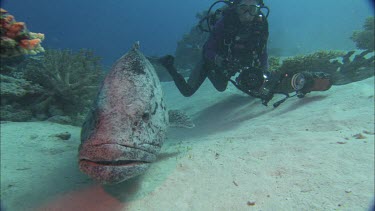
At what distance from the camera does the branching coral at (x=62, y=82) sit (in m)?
6.13

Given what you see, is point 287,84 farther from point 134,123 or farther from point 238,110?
point 134,123

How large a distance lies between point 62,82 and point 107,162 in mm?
4752

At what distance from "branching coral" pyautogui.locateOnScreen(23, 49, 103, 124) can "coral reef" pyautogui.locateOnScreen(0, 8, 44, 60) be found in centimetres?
501

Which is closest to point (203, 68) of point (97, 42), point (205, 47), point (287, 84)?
point (205, 47)

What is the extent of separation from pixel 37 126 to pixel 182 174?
11.8 feet

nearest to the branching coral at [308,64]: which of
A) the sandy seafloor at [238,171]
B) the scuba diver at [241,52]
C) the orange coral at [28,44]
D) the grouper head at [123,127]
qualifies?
the scuba diver at [241,52]

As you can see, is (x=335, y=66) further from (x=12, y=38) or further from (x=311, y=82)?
(x=12, y=38)

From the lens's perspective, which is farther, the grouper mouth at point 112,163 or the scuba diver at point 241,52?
the scuba diver at point 241,52

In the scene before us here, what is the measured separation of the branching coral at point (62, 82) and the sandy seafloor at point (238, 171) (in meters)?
1.65

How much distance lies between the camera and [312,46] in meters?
31.4

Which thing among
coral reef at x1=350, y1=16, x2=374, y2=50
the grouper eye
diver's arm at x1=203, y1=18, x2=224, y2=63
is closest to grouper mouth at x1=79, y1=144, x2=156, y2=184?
the grouper eye

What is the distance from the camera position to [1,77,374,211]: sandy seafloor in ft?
7.82

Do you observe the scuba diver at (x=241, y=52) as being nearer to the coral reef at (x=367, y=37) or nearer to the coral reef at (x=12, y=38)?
the coral reef at (x=12, y=38)

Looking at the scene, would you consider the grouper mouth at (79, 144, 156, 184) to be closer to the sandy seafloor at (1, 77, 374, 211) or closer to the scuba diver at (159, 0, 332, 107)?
the sandy seafloor at (1, 77, 374, 211)
